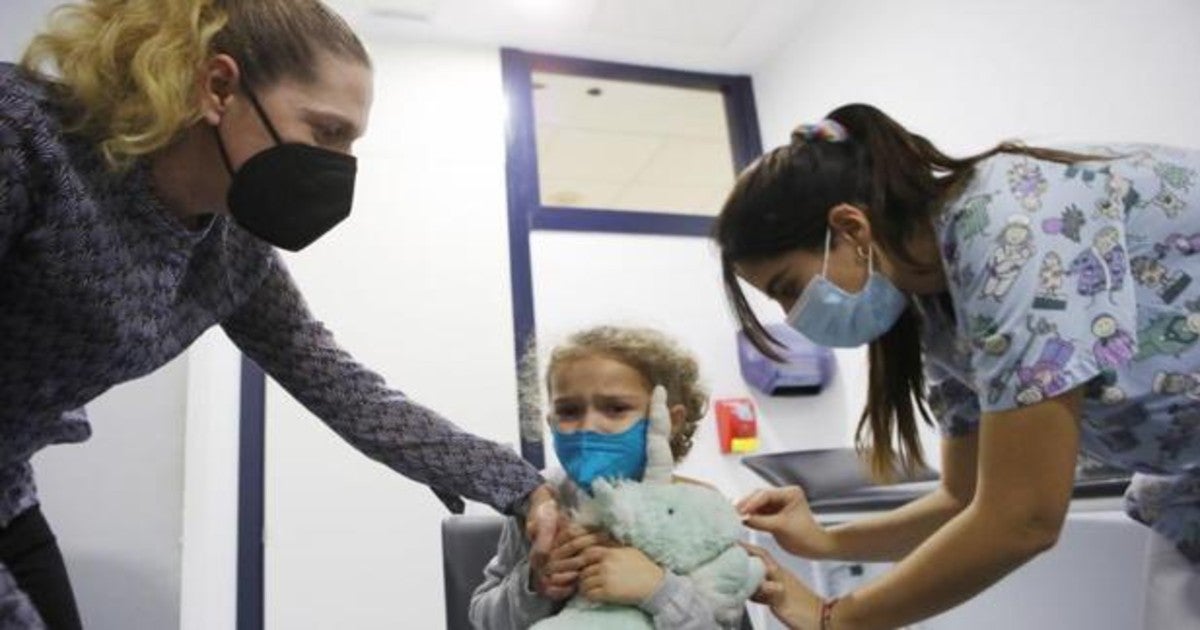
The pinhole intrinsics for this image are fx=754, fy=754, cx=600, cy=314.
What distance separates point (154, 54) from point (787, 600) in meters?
0.96

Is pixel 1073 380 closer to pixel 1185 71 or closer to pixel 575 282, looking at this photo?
pixel 1185 71

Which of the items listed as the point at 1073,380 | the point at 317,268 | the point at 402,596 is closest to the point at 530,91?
the point at 317,268

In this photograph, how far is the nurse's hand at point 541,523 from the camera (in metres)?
0.91

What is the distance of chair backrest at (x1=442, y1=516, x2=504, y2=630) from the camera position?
1.18 metres

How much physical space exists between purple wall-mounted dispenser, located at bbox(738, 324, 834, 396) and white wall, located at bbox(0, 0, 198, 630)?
170 centimetres

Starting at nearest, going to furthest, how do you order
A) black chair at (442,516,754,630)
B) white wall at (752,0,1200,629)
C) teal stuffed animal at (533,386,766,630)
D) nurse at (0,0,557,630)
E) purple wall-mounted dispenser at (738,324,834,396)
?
nurse at (0,0,557,630) < teal stuffed animal at (533,386,766,630) < black chair at (442,516,754,630) < white wall at (752,0,1200,629) < purple wall-mounted dispenser at (738,324,834,396)

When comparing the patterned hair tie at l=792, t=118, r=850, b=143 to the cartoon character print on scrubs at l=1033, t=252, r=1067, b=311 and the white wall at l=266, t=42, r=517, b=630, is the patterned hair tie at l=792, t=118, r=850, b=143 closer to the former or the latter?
Answer: the cartoon character print on scrubs at l=1033, t=252, r=1067, b=311

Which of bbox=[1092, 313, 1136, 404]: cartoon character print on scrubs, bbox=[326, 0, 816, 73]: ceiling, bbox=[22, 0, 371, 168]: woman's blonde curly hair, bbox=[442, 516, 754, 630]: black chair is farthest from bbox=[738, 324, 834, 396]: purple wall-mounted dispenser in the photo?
bbox=[22, 0, 371, 168]: woman's blonde curly hair

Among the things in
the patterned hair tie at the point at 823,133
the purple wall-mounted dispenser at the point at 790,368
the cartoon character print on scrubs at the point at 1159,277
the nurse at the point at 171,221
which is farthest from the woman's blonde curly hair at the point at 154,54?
the purple wall-mounted dispenser at the point at 790,368

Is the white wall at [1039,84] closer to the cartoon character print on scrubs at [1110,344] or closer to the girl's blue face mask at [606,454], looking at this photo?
the cartoon character print on scrubs at [1110,344]

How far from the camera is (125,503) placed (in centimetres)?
165

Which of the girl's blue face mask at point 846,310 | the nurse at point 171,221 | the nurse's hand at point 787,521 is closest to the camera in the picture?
the nurse at point 171,221

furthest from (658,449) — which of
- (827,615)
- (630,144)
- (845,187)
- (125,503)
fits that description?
(630,144)

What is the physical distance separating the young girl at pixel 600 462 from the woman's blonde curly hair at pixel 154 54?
20.1 inches
